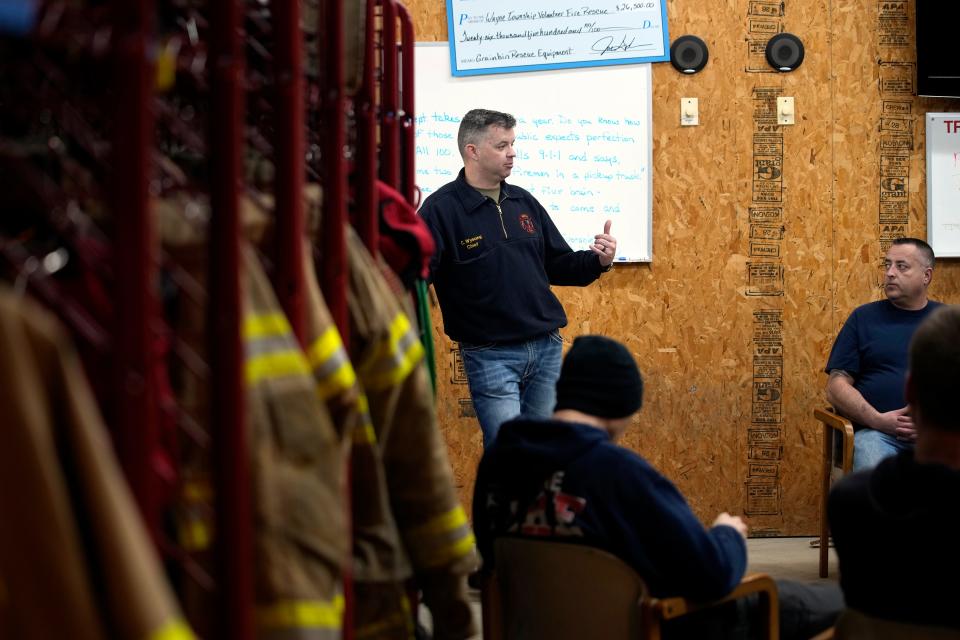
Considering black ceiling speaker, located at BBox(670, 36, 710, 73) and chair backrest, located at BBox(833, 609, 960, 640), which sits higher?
black ceiling speaker, located at BBox(670, 36, 710, 73)

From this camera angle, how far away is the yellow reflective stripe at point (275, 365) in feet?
4.41

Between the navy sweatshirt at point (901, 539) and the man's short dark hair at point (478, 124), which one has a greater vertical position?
the man's short dark hair at point (478, 124)

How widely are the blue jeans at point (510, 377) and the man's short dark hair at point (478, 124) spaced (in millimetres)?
755

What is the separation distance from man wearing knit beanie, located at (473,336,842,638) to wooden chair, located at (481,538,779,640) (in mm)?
30

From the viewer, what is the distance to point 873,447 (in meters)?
4.02

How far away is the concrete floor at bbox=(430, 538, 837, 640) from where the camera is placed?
4324 mm

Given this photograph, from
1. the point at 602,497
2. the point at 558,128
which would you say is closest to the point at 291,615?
the point at 602,497

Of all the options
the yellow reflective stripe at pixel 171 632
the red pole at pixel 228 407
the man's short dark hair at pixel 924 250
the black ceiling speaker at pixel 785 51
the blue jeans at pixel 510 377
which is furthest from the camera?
the black ceiling speaker at pixel 785 51

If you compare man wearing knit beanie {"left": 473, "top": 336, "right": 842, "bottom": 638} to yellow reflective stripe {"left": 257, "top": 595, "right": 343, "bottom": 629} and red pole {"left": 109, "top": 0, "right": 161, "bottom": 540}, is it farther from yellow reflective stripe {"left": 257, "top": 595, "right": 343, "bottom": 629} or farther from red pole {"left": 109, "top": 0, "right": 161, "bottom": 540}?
red pole {"left": 109, "top": 0, "right": 161, "bottom": 540}

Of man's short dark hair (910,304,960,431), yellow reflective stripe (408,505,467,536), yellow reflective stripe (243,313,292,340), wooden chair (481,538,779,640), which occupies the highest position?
yellow reflective stripe (243,313,292,340)

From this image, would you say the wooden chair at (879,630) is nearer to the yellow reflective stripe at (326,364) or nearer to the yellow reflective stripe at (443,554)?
the yellow reflective stripe at (443,554)

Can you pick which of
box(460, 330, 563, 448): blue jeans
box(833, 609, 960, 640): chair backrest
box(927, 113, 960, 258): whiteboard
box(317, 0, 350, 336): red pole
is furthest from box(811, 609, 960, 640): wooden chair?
box(927, 113, 960, 258): whiteboard

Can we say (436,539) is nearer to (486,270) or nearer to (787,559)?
(486,270)

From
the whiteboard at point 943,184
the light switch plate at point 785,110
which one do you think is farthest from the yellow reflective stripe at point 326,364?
the whiteboard at point 943,184
